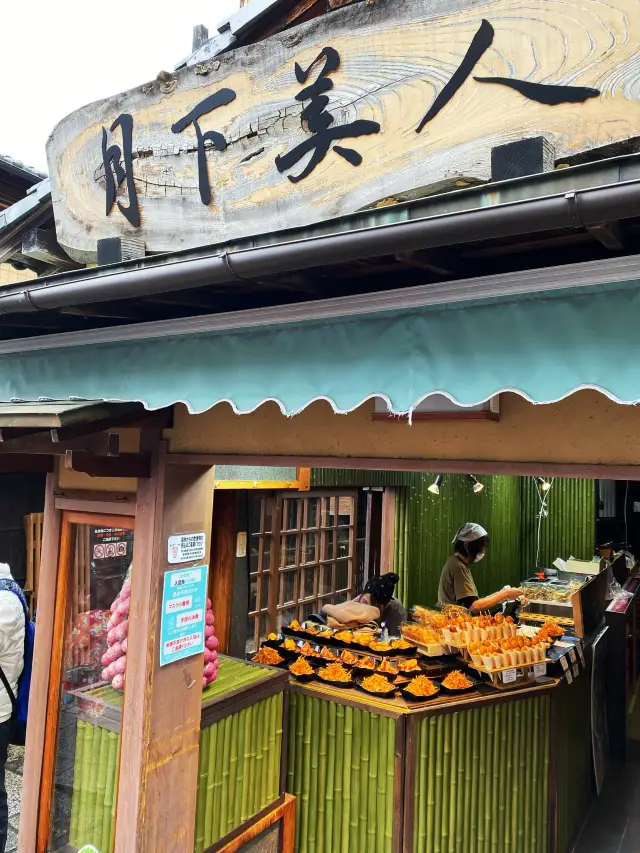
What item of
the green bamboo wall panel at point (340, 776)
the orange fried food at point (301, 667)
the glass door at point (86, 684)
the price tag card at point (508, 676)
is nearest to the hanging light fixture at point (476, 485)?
the price tag card at point (508, 676)

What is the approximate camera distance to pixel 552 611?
9.68 metres

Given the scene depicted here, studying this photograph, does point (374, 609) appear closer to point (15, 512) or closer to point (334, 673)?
point (334, 673)

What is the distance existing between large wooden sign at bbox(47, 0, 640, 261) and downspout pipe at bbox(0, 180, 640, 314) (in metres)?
0.80

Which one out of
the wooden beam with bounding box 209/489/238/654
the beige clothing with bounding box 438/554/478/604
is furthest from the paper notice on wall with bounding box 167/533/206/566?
the beige clothing with bounding box 438/554/478/604

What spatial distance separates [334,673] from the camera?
4.83 meters

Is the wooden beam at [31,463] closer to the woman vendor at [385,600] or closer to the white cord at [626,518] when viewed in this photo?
the woman vendor at [385,600]

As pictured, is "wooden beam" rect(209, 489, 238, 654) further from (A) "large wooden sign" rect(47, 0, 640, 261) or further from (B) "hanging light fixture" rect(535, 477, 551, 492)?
(B) "hanging light fixture" rect(535, 477, 551, 492)

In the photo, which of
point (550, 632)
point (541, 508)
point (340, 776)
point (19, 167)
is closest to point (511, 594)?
point (550, 632)

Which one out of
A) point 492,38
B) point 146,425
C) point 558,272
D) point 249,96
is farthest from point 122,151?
point 558,272

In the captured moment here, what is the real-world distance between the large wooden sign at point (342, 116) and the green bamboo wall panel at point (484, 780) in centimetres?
366

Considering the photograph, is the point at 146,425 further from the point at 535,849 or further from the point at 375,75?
the point at 535,849

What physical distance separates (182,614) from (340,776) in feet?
6.03

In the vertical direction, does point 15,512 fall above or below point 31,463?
below

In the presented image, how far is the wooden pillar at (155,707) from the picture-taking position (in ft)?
12.0
